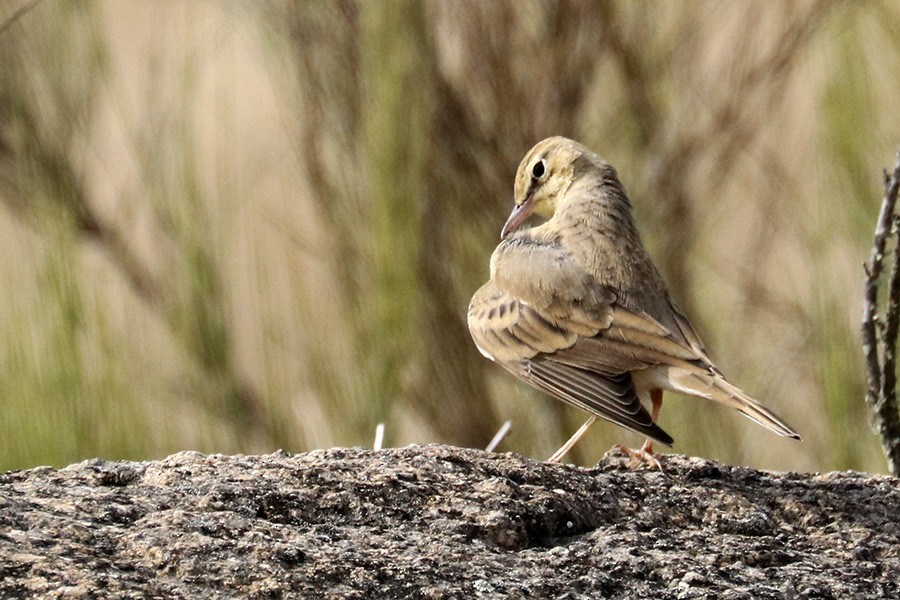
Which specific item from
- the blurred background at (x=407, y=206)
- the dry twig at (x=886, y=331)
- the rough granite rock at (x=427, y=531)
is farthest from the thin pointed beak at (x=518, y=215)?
the rough granite rock at (x=427, y=531)

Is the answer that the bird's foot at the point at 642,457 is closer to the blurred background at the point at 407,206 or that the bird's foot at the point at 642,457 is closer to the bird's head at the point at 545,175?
the blurred background at the point at 407,206

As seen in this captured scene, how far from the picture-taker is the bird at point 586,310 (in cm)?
343

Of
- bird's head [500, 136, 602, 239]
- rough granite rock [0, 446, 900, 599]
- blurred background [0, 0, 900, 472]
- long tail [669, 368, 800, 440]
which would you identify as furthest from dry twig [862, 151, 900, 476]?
bird's head [500, 136, 602, 239]

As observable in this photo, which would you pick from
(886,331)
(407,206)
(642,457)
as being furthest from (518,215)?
(642,457)

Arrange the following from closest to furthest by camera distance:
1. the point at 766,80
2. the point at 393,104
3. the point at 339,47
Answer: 1. the point at 393,104
2. the point at 339,47
3. the point at 766,80

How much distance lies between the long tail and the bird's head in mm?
1040

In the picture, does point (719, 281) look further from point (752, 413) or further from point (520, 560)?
point (520, 560)

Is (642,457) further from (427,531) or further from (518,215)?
(518,215)

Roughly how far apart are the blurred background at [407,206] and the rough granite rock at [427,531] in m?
1.42

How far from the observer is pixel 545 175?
4.39 metres

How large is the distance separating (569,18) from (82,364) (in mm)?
1958

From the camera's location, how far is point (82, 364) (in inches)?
150

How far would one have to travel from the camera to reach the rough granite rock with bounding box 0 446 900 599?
1905 mm

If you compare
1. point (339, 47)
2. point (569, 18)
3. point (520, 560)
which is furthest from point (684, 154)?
point (520, 560)
